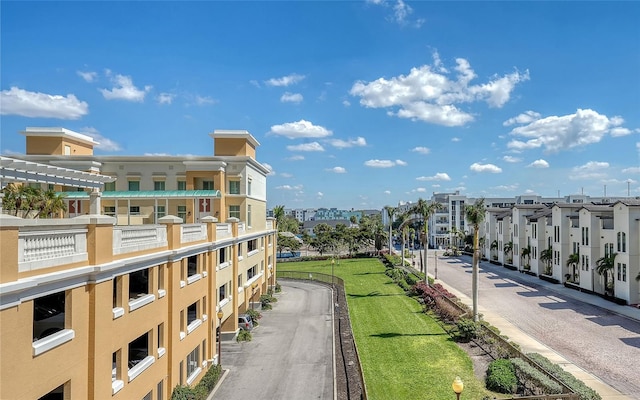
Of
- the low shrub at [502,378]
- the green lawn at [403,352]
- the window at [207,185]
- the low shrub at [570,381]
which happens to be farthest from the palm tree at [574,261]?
the window at [207,185]

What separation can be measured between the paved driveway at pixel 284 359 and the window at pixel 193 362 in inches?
68.6

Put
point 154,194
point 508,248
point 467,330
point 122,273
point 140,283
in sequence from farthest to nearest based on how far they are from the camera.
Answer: point 508,248, point 154,194, point 467,330, point 140,283, point 122,273

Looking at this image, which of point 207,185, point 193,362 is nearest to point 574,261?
point 207,185

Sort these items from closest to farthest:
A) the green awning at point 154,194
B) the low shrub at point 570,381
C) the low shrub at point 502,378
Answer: the low shrub at point 570,381, the low shrub at point 502,378, the green awning at point 154,194

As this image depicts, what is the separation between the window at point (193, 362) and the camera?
21.0 metres

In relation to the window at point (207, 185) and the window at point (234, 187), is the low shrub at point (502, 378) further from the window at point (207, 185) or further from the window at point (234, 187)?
the window at point (207, 185)

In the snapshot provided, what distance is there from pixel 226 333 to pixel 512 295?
1228 inches

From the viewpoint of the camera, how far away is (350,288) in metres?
52.8

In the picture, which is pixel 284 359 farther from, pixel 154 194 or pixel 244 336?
pixel 154 194

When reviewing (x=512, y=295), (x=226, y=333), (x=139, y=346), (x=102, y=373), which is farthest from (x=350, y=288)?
(x=102, y=373)

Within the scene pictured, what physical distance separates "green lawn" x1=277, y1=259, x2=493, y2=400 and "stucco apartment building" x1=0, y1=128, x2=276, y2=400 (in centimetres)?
1005

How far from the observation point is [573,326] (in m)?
31.4

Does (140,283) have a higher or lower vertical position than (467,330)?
higher

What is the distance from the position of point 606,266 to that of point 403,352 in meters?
26.4
